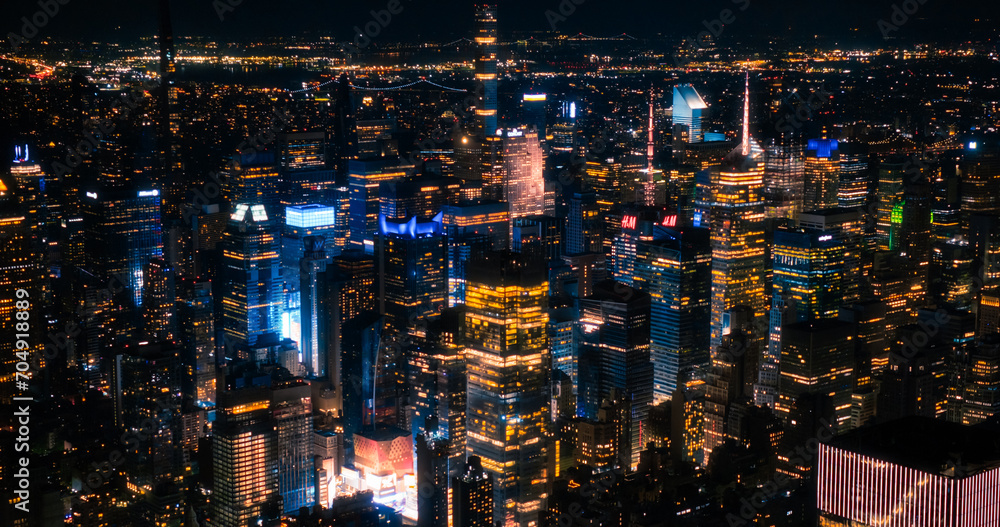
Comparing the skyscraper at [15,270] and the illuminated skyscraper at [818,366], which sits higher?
the skyscraper at [15,270]

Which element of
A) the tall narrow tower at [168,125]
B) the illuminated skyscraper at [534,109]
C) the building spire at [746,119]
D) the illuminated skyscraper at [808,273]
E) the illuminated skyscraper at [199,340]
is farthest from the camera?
the illuminated skyscraper at [534,109]

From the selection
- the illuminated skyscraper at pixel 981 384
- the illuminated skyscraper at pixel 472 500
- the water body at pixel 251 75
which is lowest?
the illuminated skyscraper at pixel 472 500

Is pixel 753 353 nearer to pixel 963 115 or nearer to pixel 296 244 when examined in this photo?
pixel 963 115

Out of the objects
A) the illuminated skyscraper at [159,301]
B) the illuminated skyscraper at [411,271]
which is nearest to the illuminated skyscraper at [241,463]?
the illuminated skyscraper at [159,301]

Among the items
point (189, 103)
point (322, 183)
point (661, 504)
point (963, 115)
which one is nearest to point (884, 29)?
point (963, 115)

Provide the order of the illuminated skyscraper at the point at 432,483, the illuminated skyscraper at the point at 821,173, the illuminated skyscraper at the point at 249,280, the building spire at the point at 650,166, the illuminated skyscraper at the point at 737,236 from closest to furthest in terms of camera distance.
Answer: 1. the illuminated skyscraper at the point at 432,483
2. the illuminated skyscraper at the point at 737,236
3. the illuminated skyscraper at the point at 249,280
4. the illuminated skyscraper at the point at 821,173
5. the building spire at the point at 650,166

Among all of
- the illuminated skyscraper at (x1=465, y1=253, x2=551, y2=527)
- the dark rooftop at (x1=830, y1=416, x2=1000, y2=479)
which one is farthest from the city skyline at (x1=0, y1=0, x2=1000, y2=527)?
the dark rooftop at (x1=830, y1=416, x2=1000, y2=479)

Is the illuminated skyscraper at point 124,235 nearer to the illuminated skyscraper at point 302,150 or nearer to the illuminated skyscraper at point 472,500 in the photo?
the illuminated skyscraper at point 302,150

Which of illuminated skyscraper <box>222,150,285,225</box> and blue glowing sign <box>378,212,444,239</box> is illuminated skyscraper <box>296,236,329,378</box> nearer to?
blue glowing sign <box>378,212,444,239</box>
